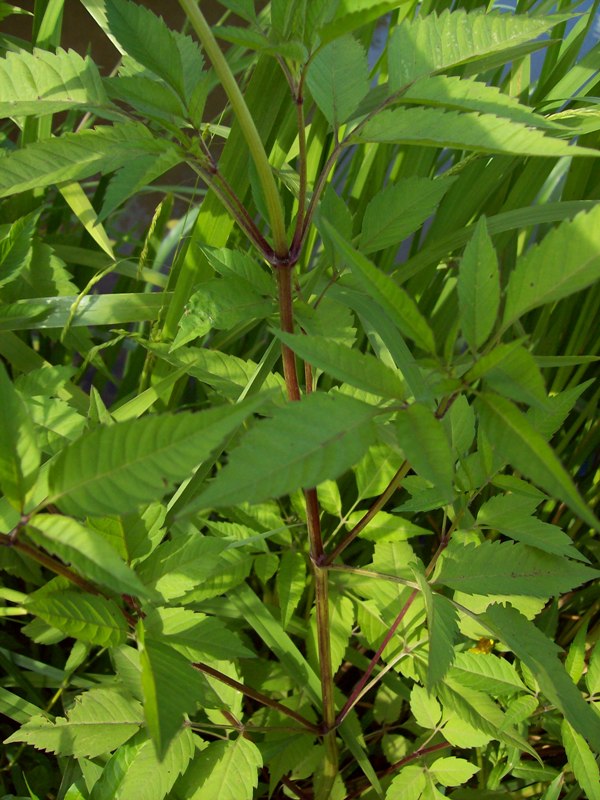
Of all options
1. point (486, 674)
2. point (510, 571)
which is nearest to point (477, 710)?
point (486, 674)

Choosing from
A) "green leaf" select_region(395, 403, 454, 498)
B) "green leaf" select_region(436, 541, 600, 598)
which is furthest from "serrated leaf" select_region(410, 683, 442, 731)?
"green leaf" select_region(395, 403, 454, 498)

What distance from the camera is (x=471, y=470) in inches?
26.9

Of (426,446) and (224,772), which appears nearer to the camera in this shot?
(426,446)

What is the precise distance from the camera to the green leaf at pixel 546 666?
0.54m

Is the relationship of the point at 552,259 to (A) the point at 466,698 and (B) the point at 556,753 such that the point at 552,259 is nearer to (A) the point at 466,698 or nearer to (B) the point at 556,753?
(A) the point at 466,698

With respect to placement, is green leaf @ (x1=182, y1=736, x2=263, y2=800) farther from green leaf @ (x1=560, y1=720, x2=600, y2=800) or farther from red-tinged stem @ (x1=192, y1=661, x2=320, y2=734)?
green leaf @ (x1=560, y1=720, x2=600, y2=800)

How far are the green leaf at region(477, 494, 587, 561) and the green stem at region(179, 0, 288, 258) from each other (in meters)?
0.32

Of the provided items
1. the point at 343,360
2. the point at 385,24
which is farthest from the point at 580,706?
the point at 385,24

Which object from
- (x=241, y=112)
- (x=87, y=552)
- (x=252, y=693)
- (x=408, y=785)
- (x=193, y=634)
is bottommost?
(x=408, y=785)

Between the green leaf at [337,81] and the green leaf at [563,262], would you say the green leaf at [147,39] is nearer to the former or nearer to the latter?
the green leaf at [337,81]

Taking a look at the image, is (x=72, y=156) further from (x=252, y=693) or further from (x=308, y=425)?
(x=252, y=693)

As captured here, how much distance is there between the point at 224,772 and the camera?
2.32ft

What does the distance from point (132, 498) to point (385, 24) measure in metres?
2.14

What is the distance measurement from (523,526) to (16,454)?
0.44 metres
